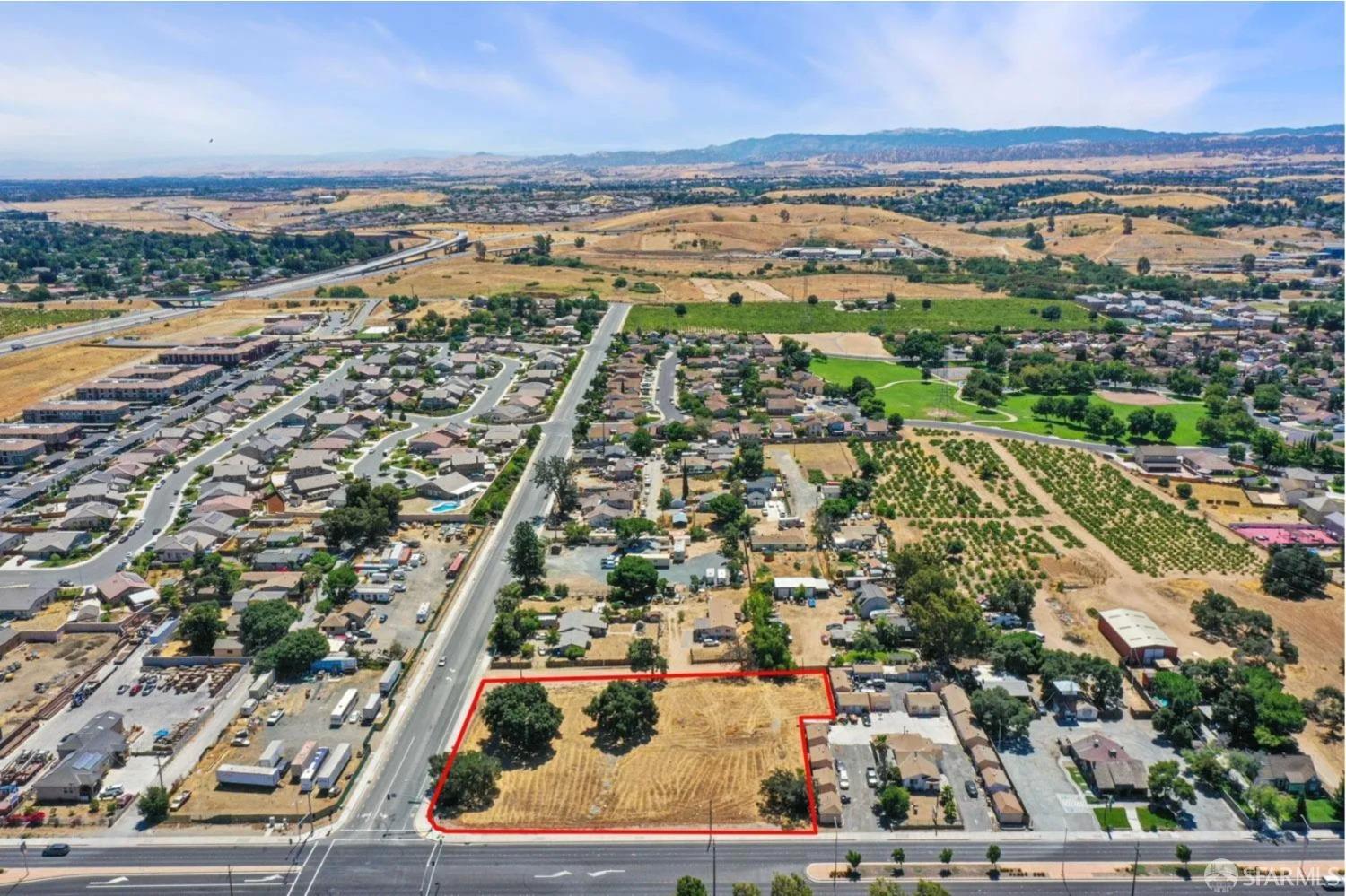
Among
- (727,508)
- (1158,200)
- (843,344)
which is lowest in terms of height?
(727,508)

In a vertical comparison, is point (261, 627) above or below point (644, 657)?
above

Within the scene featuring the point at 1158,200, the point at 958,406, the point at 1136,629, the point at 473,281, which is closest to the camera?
the point at 1136,629

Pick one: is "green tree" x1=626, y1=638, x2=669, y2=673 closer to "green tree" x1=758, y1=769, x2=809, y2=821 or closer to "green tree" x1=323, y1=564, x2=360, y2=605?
"green tree" x1=758, y1=769, x2=809, y2=821

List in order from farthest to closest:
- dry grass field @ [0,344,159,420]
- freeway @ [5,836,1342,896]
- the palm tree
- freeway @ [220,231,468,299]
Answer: freeway @ [220,231,468,299] → dry grass field @ [0,344,159,420] → the palm tree → freeway @ [5,836,1342,896]

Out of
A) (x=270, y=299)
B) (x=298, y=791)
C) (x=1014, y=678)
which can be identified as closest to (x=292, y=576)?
(x=298, y=791)

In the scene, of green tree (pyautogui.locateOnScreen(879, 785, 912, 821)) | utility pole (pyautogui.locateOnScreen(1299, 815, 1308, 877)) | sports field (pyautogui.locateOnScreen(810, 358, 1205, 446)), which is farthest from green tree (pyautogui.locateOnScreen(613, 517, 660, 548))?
sports field (pyautogui.locateOnScreen(810, 358, 1205, 446))

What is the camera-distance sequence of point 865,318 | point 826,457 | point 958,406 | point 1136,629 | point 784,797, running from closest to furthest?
1. point 784,797
2. point 1136,629
3. point 826,457
4. point 958,406
5. point 865,318

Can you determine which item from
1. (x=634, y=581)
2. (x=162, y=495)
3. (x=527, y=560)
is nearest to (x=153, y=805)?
(x=527, y=560)

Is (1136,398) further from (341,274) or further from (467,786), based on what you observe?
(341,274)
